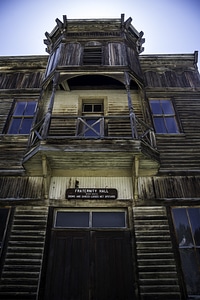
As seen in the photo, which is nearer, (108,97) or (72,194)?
(72,194)

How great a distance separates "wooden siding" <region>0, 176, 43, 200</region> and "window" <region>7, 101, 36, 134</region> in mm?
2426

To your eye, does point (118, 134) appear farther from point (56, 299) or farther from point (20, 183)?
point (56, 299)

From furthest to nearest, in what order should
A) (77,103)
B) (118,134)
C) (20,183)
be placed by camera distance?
(77,103), (118,134), (20,183)

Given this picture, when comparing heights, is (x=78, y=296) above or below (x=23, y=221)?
below

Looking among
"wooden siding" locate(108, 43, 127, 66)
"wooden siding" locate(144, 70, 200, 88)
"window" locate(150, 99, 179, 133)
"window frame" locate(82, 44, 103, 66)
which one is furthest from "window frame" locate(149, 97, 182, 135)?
"window frame" locate(82, 44, 103, 66)

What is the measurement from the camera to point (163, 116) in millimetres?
9195

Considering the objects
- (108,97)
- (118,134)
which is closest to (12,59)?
(108,97)

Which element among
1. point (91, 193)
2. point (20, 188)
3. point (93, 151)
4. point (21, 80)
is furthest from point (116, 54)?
point (20, 188)

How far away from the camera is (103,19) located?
10.9 meters

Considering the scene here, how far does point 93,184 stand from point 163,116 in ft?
14.9

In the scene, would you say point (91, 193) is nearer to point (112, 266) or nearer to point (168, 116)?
point (112, 266)

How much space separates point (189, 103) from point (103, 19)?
6.19 m

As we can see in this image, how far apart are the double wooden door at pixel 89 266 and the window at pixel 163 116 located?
15.2 ft

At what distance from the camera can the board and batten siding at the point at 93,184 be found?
22.2 ft
